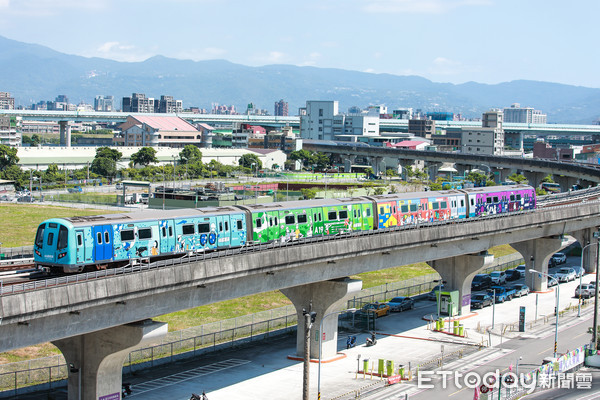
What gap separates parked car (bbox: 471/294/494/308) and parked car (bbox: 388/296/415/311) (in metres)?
5.56

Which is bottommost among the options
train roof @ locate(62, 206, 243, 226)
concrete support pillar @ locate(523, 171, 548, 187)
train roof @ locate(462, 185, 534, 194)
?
concrete support pillar @ locate(523, 171, 548, 187)

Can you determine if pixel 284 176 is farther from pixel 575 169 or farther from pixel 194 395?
pixel 194 395

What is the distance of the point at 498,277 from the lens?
274ft

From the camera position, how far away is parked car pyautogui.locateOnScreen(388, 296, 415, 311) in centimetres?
6850

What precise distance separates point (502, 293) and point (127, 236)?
146 ft

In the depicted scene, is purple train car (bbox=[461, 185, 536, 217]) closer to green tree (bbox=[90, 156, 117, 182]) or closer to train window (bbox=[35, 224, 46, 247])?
train window (bbox=[35, 224, 46, 247])

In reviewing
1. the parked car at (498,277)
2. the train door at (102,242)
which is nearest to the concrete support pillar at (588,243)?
the parked car at (498,277)

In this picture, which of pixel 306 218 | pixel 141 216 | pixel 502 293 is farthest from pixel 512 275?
pixel 141 216

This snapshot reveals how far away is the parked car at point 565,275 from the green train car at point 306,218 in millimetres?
33333

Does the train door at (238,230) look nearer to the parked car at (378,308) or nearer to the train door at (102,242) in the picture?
the train door at (102,242)

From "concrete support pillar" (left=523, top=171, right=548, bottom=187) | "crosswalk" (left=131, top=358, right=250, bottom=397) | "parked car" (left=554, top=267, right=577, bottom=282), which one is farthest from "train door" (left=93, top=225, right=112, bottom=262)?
"concrete support pillar" (left=523, top=171, right=548, bottom=187)

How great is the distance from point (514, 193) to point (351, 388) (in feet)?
127

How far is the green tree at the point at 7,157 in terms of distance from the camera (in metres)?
168

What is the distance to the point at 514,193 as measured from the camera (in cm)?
7850
